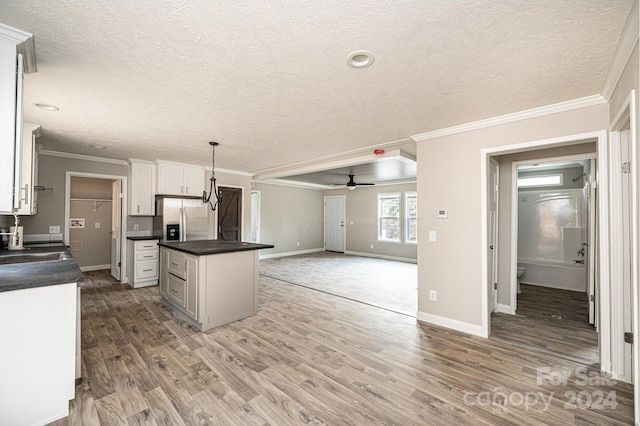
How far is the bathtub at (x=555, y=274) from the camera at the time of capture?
4840 millimetres

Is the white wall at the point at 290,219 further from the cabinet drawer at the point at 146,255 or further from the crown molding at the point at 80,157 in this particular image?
the crown molding at the point at 80,157

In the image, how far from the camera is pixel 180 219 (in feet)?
17.2

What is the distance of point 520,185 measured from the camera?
5629 mm

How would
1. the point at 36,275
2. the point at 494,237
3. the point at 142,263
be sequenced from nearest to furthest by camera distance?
the point at 36,275 < the point at 494,237 < the point at 142,263

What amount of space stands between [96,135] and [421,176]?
4355mm

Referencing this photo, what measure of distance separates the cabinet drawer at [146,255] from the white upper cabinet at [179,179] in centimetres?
113

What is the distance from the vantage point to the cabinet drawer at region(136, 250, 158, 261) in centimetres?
492

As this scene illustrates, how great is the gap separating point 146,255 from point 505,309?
19.5 feet

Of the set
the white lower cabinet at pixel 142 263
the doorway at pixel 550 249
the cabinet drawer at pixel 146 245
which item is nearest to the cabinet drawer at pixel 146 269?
the white lower cabinet at pixel 142 263

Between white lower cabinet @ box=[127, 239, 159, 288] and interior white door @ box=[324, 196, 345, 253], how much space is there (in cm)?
590

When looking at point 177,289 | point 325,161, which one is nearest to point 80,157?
point 177,289

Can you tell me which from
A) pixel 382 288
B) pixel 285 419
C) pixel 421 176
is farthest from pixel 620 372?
pixel 382 288

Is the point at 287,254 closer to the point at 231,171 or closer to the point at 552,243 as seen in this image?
the point at 231,171

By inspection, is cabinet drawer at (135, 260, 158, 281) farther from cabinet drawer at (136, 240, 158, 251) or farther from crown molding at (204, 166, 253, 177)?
crown molding at (204, 166, 253, 177)
